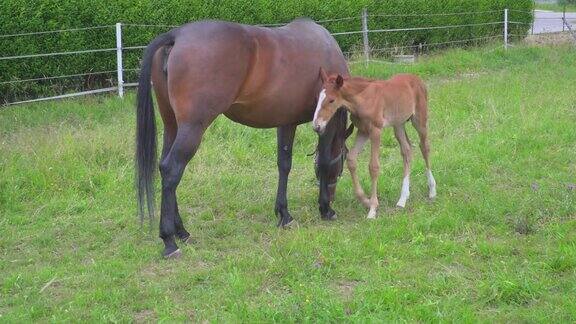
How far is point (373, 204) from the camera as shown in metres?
6.43

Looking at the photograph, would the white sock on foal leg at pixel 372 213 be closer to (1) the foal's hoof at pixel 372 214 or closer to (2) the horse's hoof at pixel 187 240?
(1) the foal's hoof at pixel 372 214

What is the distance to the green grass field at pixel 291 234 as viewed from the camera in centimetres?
440

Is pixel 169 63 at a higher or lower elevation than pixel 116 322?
higher

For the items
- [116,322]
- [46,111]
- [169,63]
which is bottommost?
[116,322]

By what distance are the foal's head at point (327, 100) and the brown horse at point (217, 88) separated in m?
0.26

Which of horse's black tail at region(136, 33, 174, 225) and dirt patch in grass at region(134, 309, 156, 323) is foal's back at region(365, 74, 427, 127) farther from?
dirt patch in grass at region(134, 309, 156, 323)

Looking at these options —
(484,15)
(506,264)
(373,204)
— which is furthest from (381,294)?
(484,15)

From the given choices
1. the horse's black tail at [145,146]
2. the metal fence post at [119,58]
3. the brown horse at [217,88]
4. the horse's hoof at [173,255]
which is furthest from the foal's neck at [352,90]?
the metal fence post at [119,58]

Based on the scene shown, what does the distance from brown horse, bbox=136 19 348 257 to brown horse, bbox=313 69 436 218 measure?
0.28m

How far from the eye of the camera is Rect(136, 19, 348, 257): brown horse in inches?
211

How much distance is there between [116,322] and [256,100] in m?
2.34

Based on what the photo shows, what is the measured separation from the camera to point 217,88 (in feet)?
17.8

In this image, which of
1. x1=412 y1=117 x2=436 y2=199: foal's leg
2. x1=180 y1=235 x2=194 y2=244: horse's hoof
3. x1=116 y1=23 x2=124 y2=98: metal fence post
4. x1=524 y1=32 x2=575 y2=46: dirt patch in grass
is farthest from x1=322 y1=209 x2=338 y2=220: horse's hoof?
x1=524 y1=32 x2=575 y2=46: dirt patch in grass

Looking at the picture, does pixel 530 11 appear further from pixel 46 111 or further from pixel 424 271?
pixel 424 271
